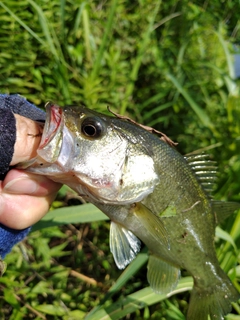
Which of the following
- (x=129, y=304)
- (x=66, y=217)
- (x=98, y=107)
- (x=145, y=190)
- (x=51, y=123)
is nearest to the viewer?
(x=51, y=123)

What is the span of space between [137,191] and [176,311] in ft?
3.46

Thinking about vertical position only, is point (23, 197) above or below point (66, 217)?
above

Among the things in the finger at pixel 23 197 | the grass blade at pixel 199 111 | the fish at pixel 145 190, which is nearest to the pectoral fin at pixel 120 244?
the fish at pixel 145 190

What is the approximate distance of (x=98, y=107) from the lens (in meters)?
2.73

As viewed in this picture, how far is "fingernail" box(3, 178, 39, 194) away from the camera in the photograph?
1407 millimetres

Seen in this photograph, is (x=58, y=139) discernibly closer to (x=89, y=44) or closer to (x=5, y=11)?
(x=5, y=11)

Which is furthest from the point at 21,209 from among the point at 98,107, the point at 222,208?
the point at 98,107

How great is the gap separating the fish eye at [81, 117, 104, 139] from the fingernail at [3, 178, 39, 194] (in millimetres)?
270

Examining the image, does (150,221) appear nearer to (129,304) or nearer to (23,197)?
(23,197)

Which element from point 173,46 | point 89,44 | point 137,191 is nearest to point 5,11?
point 89,44

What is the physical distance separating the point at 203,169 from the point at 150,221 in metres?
0.42

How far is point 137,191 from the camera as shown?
1548 mm

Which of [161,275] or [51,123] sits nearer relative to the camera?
[51,123]

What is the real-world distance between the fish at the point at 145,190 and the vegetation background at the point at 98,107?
1.15ft
